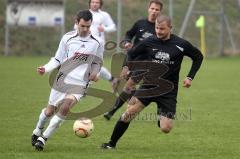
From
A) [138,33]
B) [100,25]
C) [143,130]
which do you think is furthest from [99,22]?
[143,130]

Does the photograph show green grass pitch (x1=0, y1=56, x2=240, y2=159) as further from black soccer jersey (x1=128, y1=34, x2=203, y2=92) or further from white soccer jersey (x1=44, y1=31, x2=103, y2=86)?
black soccer jersey (x1=128, y1=34, x2=203, y2=92)

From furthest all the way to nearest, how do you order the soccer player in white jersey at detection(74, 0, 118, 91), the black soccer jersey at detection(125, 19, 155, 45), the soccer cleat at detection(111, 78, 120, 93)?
1. the soccer player in white jersey at detection(74, 0, 118, 91)
2. the soccer cleat at detection(111, 78, 120, 93)
3. the black soccer jersey at detection(125, 19, 155, 45)

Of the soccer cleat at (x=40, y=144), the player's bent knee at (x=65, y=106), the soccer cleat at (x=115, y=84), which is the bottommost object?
the soccer cleat at (x=115, y=84)

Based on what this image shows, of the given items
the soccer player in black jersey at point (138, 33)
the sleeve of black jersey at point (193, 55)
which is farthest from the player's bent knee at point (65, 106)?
the soccer player in black jersey at point (138, 33)

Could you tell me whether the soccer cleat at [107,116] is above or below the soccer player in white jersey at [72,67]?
below

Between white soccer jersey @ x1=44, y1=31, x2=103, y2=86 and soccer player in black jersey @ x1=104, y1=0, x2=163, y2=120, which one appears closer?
white soccer jersey @ x1=44, y1=31, x2=103, y2=86

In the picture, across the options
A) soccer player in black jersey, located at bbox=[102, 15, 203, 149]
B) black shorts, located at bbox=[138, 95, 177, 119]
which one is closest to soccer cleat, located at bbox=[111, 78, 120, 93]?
soccer player in black jersey, located at bbox=[102, 15, 203, 149]

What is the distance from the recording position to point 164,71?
9078 mm

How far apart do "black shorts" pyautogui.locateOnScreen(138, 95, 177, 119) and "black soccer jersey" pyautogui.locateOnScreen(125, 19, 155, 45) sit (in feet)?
9.62

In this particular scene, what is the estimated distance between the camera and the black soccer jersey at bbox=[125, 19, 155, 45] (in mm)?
11875

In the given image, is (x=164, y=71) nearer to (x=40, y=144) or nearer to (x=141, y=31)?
(x=40, y=144)

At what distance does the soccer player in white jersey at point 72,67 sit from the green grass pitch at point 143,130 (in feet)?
1.44

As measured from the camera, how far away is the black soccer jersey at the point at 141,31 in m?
11.9

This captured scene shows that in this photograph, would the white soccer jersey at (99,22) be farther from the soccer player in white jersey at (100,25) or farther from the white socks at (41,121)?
the white socks at (41,121)
